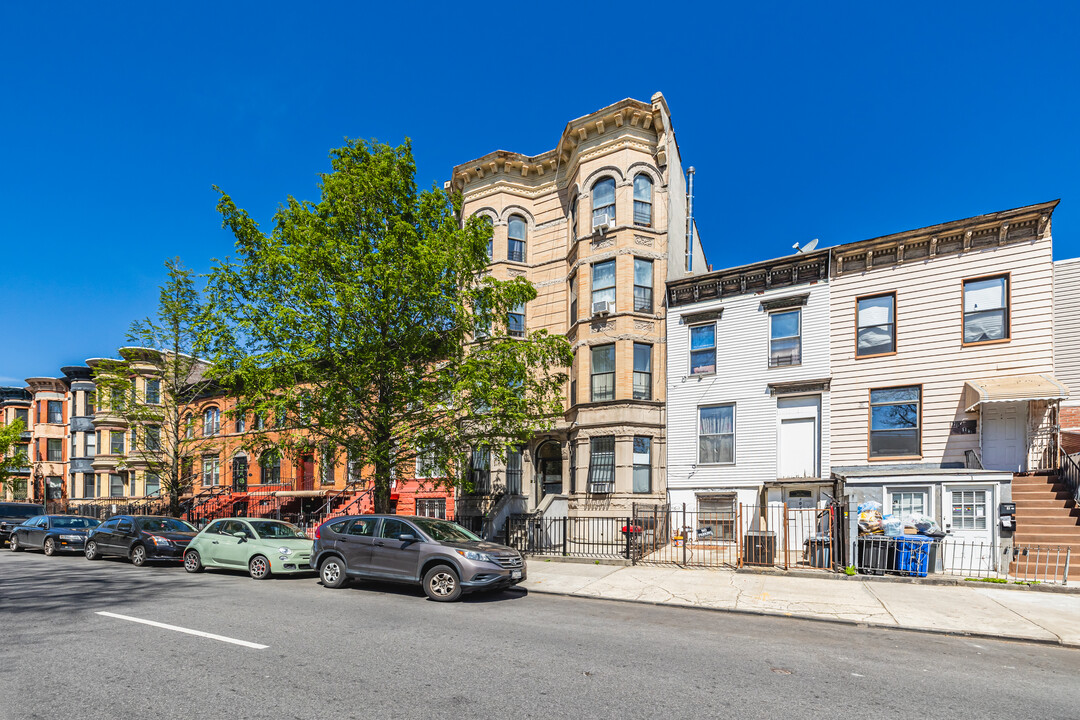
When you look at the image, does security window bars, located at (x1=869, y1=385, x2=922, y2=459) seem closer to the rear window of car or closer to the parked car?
the parked car

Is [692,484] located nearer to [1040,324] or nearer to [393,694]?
[1040,324]

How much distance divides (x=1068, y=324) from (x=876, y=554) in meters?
13.3

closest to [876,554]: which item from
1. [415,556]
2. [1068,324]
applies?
[415,556]

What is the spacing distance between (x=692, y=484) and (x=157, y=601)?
1563cm

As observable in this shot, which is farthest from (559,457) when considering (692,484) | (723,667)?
(723,667)

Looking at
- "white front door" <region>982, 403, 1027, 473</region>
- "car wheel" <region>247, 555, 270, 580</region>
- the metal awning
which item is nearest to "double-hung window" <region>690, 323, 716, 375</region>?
Result: the metal awning

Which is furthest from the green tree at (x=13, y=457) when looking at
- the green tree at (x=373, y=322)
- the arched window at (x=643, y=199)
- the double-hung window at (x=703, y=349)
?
the double-hung window at (x=703, y=349)

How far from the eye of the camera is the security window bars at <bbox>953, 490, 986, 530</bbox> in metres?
14.8

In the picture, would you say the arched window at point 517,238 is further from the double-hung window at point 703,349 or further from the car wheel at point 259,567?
the car wheel at point 259,567

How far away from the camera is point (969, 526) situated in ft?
49.0

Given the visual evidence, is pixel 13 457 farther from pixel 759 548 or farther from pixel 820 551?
pixel 820 551

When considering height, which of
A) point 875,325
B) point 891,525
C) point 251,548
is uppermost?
point 875,325

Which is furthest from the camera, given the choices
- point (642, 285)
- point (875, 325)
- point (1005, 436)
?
point (642, 285)

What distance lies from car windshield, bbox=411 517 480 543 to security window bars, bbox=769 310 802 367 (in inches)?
480
